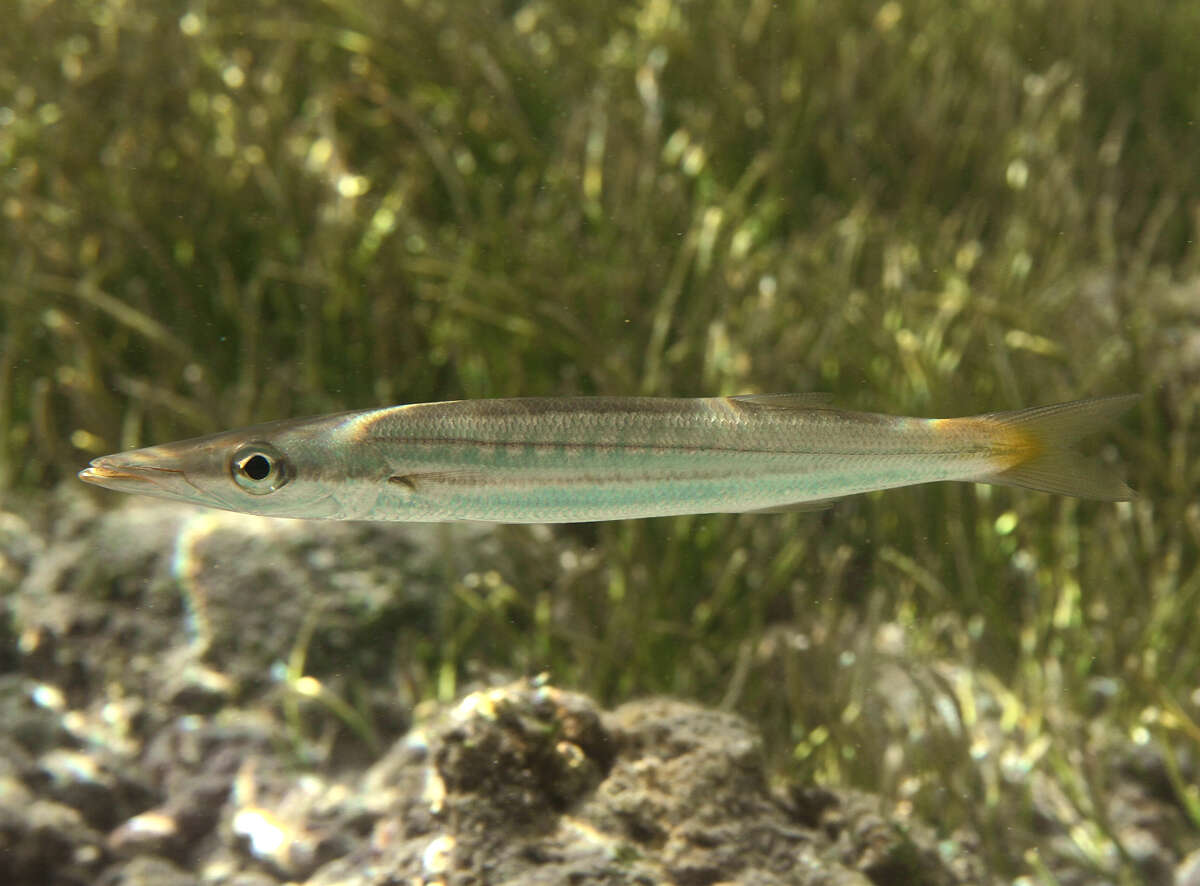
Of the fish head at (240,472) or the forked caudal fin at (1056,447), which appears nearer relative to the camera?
the fish head at (240,472)

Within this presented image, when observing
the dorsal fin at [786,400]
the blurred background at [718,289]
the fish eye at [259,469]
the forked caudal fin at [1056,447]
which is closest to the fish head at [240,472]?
the fish eye at [259,469]

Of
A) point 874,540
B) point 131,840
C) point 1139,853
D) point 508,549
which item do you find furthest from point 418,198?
point 1139,853

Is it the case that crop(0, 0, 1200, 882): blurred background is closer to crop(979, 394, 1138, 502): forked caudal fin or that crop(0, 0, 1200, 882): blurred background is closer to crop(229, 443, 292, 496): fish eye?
crop(979, 394, 1138, 502): forked caudal fin

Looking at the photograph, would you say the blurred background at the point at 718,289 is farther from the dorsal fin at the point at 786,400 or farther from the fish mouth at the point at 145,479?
the fish mouth at the point at 145,479

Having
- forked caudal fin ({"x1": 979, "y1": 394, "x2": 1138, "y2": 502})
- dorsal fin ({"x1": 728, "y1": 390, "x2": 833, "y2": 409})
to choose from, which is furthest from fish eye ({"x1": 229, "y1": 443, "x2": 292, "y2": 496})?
forked caudal fin ({"x1": 979, "y1": 394, "x2": 1138, "y2": 502})

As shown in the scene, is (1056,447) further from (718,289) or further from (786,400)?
(718,289)

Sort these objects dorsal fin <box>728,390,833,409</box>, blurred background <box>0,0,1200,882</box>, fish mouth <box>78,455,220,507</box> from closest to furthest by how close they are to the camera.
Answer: fish mouth <box>78,455,220,507</box> < dorsal fin <box>728,390,833,409</box> < blurred background <box>0,0,1200,882</box>

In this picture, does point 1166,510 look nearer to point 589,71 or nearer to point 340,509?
point 340,509

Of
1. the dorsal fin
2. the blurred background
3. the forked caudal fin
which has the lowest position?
the forked caudal fin
